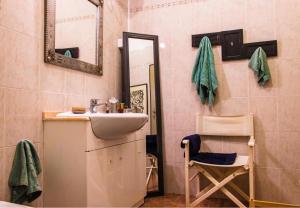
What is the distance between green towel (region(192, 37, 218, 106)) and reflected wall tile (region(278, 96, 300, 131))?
59cm

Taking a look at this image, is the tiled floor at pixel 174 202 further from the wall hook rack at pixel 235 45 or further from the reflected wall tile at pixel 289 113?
the wall hook rack at pixel 235 45

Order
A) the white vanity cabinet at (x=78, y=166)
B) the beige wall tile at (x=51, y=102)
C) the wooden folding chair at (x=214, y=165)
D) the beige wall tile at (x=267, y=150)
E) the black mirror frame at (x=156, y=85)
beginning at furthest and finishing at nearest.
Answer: the black mirror frame at (x=156, y=85), the beige wall tile at (x=267, y=150), the wooden folding chair at (x=214, y=165), the beige wall tile at (x=51, y=102), the white vanity cabinet at (x=78, y=166)

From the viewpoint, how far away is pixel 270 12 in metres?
2.25

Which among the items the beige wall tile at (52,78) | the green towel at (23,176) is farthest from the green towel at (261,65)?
the green towel at (23,176)

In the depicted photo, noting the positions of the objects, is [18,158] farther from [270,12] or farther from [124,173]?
[270,12]

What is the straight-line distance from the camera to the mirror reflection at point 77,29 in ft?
5.88

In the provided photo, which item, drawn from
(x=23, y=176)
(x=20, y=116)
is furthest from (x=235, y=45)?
(x=23, y=176)

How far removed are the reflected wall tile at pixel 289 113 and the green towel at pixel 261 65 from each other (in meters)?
0.23

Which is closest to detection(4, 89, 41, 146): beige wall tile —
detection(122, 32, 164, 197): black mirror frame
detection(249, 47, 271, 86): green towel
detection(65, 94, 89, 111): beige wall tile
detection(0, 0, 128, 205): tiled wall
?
detection(0, 0, 128, 205): tiled wall

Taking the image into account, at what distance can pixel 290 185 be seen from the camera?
2.16 metres

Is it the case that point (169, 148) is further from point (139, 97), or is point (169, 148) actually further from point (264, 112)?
point (264, 112)

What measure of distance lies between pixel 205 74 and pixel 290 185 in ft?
4.00

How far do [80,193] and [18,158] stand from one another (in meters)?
0.41

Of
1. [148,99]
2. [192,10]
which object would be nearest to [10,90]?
[148,99]
